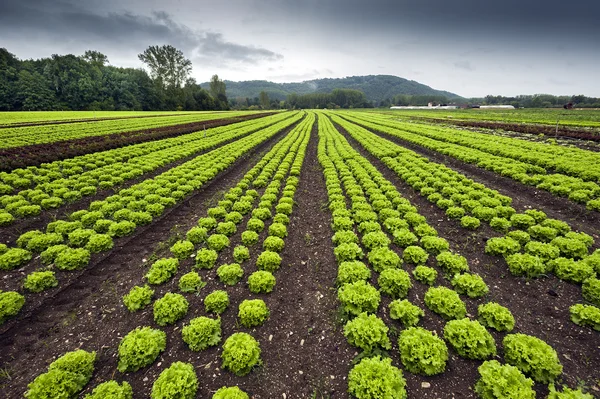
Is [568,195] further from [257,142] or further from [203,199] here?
[257,142]

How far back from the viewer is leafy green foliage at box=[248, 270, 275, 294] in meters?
8.66

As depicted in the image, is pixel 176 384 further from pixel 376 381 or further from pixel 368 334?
pixel 368 334

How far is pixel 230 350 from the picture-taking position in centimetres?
623

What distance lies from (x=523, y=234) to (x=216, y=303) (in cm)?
1258

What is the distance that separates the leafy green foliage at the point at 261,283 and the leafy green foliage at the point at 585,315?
29.2ft

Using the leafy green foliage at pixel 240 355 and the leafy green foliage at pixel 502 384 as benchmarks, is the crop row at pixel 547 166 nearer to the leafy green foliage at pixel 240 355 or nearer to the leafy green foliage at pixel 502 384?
the leafy green foliage at pixel 502 384

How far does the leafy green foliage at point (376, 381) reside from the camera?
5352 millimetres

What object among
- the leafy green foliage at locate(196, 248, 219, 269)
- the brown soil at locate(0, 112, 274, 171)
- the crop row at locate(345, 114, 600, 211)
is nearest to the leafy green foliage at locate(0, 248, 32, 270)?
the leafy green foliage at locate(196, 248, 219, 269)

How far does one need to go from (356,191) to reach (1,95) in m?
120

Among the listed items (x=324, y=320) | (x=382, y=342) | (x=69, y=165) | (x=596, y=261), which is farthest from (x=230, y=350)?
(x=69, y=165)

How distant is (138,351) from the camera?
625cm

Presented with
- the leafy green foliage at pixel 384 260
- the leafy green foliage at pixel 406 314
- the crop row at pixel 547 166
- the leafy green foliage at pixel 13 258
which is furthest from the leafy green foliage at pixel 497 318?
the leafy green foliage at pixel 13 258

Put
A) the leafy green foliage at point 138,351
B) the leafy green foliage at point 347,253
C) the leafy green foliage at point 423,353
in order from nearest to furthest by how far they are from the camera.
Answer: the leafy green foliage at point 423,353 → the leafy green foliage at point 138,351 → the leafy green foliage at point 347,253

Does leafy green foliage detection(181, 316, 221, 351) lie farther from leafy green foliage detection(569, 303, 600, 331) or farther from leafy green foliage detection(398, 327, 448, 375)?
leafy green foliage detection(569, 303, 600, 331)
